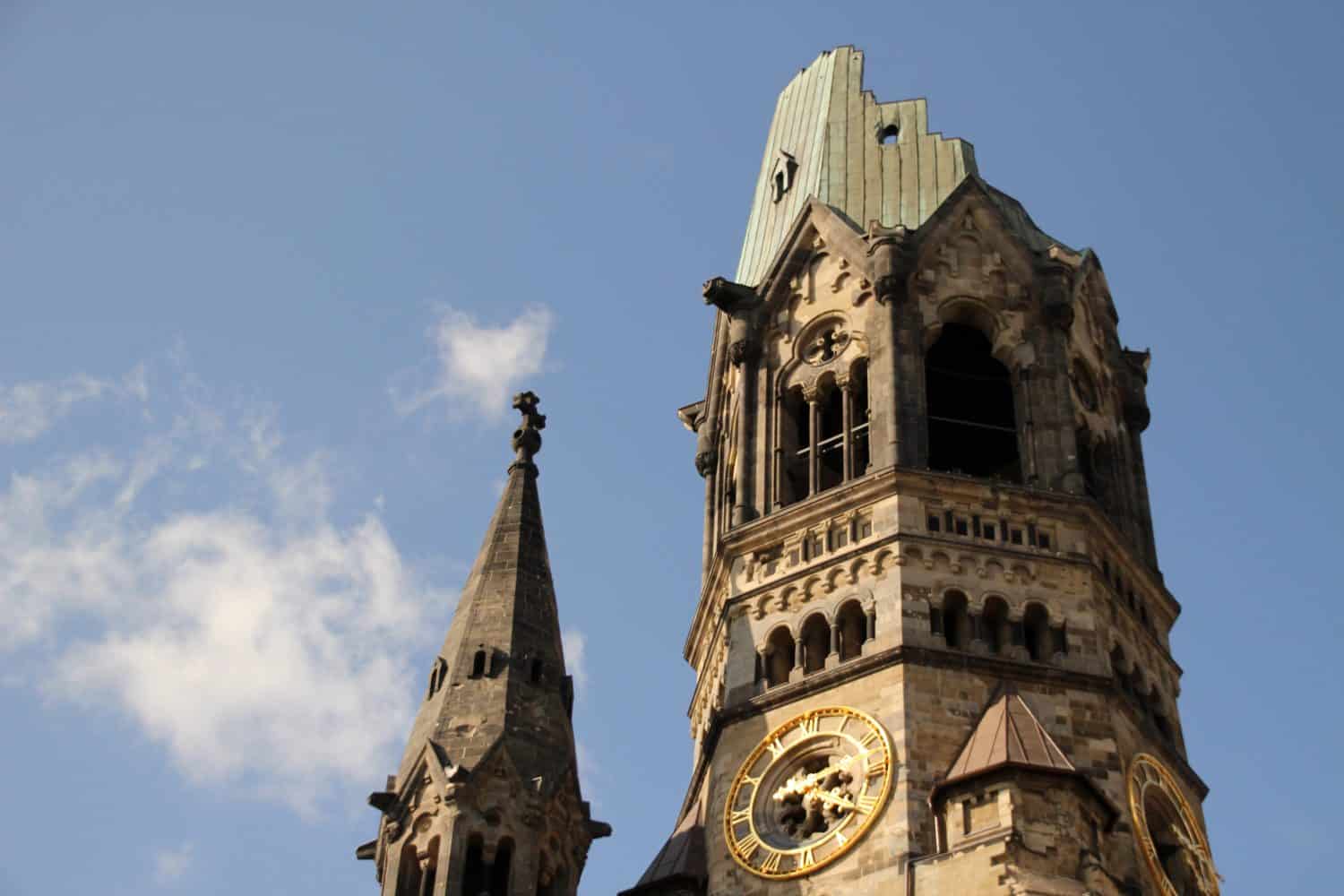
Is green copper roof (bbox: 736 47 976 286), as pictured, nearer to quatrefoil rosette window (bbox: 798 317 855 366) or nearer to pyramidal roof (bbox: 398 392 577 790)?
quatrefoil rosette window (bbox: 798 317 855 366)

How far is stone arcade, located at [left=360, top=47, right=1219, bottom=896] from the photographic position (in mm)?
34875

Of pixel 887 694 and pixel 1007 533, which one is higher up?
pixel 1007 533

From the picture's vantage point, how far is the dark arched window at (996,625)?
124 ft

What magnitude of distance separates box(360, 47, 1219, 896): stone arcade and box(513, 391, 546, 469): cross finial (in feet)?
0.20

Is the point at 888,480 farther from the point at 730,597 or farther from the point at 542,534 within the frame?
the point at 542,534

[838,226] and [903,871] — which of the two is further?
[838,226]

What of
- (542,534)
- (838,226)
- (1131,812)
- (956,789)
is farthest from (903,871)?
(838,226)

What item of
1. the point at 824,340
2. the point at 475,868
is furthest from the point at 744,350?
the point at 475,868

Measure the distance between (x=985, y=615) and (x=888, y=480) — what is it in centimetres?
282

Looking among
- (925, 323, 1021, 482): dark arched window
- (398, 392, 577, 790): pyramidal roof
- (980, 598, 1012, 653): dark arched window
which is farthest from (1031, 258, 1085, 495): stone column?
(398, 392, 577, 790): pyramidal roof

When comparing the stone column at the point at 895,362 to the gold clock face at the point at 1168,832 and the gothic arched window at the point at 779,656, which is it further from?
the gold clock face at the point at 1168,832

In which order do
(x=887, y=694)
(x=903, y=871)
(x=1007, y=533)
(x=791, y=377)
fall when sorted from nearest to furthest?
(x=903, y=871), (x=887, y=694), (x=1007, y=533), (x=791, y=377)

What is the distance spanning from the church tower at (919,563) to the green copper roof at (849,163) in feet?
0.25

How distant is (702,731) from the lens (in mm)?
40062
